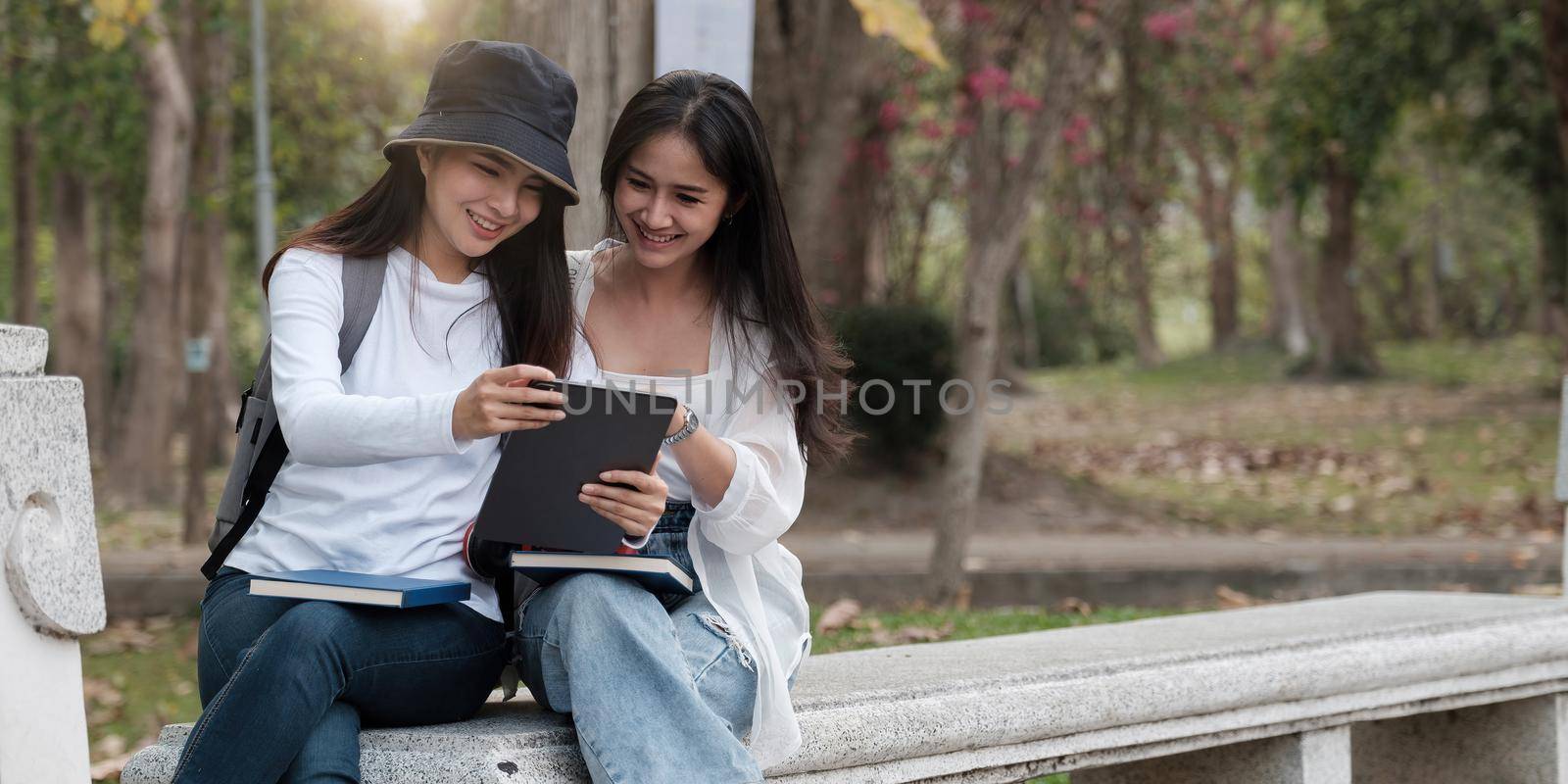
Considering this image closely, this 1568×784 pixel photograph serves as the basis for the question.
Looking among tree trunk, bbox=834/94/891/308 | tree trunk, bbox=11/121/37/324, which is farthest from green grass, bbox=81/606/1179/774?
tree trunk, bbox=11/121/37/324

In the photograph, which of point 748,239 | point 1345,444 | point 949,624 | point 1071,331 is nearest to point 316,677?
point 748,239

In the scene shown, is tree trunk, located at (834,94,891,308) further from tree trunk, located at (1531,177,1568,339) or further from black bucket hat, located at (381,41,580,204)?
black bucket hat, located at (381,41,580,204)

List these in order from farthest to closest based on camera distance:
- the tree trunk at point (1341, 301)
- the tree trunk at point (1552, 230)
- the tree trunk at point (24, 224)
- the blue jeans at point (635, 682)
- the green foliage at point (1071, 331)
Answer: the green foliage at point (1071, 331)
the tree trunk at point (1341, 301)
the tree trunk at point (1552, 230)
the tree trunk at point (24, 224)
the blue jeans at point (635, 682)

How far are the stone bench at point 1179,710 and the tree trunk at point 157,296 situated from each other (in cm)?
993

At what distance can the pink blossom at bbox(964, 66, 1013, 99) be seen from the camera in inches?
387

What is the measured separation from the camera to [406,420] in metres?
2.28

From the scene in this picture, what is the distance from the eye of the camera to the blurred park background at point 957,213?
6.50 m

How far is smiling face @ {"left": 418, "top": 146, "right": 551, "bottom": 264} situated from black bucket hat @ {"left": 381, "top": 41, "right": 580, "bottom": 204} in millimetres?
44

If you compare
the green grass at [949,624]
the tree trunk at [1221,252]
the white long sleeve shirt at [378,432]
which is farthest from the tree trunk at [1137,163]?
the white long sleeve shirt at [378,432]

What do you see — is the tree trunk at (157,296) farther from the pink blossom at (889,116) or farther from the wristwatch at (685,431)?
the wristwatch at (685,431)

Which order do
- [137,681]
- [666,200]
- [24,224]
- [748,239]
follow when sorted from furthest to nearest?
[24,224] < [137,681] < [748,239] < [666,200]

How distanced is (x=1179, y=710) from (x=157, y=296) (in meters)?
11.5

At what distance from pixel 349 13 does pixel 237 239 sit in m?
10.9

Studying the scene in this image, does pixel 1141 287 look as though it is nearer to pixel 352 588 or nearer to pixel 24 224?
pixel 24 224
